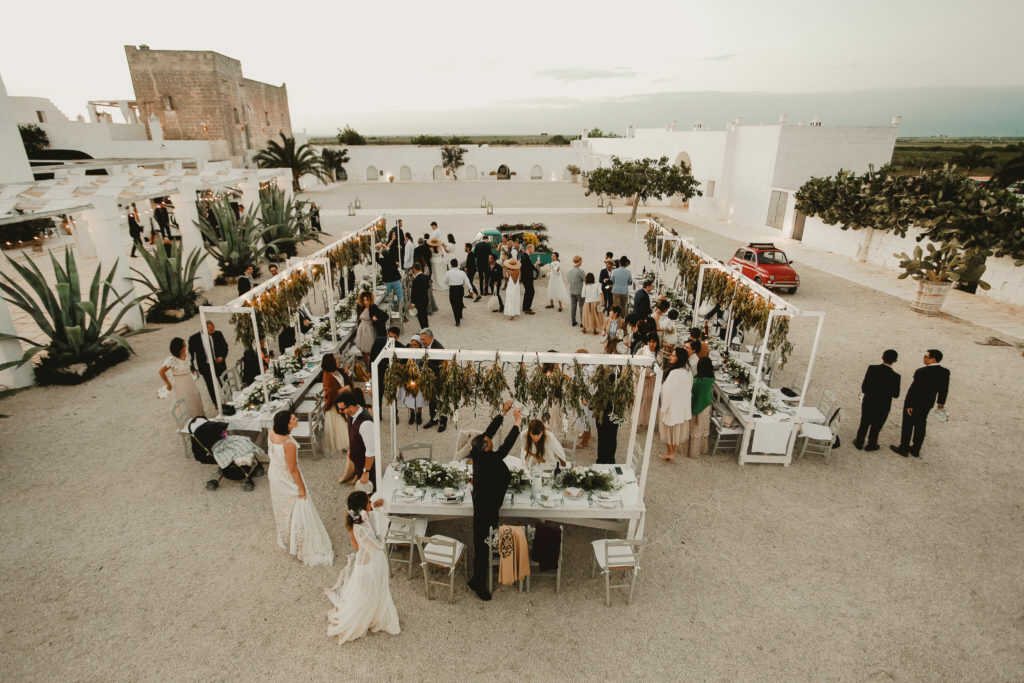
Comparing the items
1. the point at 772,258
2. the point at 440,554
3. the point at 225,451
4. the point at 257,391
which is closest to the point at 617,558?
the point at 440,554

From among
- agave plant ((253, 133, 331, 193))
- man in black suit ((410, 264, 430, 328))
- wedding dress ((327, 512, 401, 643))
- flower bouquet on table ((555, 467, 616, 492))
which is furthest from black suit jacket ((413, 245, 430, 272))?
agave plant ((253, 133, 331, 193))

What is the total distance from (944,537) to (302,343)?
30.5 ft

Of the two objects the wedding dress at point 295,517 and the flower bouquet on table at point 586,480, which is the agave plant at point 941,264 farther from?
the wedding dress at point 295,517

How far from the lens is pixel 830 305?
13820mm

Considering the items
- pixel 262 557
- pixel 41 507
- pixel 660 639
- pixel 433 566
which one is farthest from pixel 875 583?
pixel 41 507

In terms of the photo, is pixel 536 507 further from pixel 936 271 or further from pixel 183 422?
pixel 936 271

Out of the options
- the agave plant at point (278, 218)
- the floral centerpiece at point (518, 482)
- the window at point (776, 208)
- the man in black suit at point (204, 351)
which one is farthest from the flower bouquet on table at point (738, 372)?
the window at point (776, 208)

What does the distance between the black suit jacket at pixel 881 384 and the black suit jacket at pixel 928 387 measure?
0.78ft

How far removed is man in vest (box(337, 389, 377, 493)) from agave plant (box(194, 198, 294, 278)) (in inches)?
402

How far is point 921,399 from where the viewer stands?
265 inches

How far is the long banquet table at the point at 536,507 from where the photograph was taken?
5168mm

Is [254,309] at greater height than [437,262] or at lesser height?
greater

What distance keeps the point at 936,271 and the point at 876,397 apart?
890cm

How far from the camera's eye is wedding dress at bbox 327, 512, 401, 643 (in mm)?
4172
